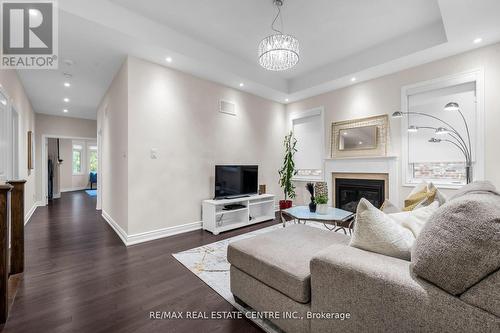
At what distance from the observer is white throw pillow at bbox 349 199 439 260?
4.07 ft

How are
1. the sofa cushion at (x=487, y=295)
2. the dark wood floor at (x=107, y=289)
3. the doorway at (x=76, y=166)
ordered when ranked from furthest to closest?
the doorway at (x=76, y=166)
the dark wood floor at (x=107, y=289)
the sofa cushion at (x=487, y=295)

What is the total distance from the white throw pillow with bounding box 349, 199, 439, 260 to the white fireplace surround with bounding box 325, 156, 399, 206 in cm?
289

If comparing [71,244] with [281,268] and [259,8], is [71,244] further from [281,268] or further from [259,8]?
[259,8]

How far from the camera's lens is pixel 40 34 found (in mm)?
2809

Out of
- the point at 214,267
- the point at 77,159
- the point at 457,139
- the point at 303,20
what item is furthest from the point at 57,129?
the point at 457,139

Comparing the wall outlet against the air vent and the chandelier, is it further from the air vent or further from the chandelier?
the chandelier

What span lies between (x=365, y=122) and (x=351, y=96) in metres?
0.64

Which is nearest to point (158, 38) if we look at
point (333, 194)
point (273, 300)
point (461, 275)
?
point (273, 300)

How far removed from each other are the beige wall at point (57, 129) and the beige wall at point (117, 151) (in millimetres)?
3312

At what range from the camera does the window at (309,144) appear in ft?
16.6

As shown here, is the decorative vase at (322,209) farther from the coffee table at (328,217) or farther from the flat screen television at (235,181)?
the flat screen television at (235,181)

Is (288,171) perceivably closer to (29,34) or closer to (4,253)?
(4,253)

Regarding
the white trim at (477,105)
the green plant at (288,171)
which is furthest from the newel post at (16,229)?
the white trim at (477,105)

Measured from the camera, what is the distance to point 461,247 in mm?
886
